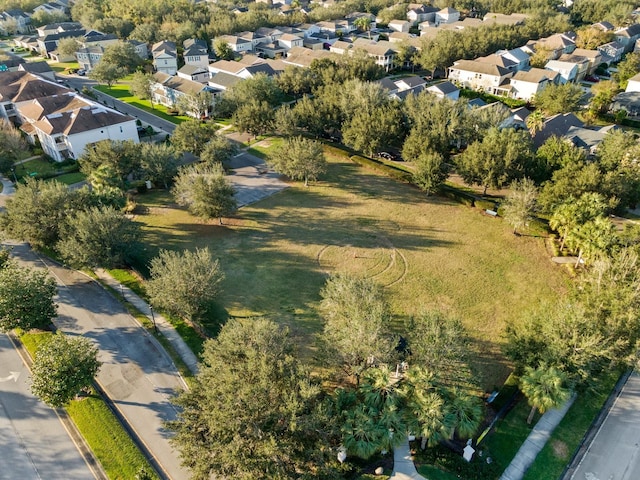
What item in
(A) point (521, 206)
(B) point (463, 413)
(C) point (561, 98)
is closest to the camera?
(B) point (463, 413)

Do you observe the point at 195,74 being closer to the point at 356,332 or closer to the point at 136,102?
the point at 136,102

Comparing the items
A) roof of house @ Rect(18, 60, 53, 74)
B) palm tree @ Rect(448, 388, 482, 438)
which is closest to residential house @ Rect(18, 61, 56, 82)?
roof of house @ Rect(18, 60, 53, 74)

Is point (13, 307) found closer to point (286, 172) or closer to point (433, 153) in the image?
point (286, 172)

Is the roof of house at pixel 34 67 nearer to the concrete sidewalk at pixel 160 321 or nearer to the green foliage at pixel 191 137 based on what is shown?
the green foliage at pixel 191 137

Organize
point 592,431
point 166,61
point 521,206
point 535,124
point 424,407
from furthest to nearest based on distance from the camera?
point 166,61 < point 535,124 < point 521,206 < point 592,431 < point 424,407

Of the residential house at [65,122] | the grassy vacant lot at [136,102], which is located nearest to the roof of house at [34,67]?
the grassy vacant lot at [136,102]

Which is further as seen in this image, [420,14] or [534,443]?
[420,14]

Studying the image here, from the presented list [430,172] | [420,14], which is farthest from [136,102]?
[420,14]

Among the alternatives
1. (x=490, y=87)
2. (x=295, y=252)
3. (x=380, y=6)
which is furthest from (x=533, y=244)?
(x=380, y=6)
